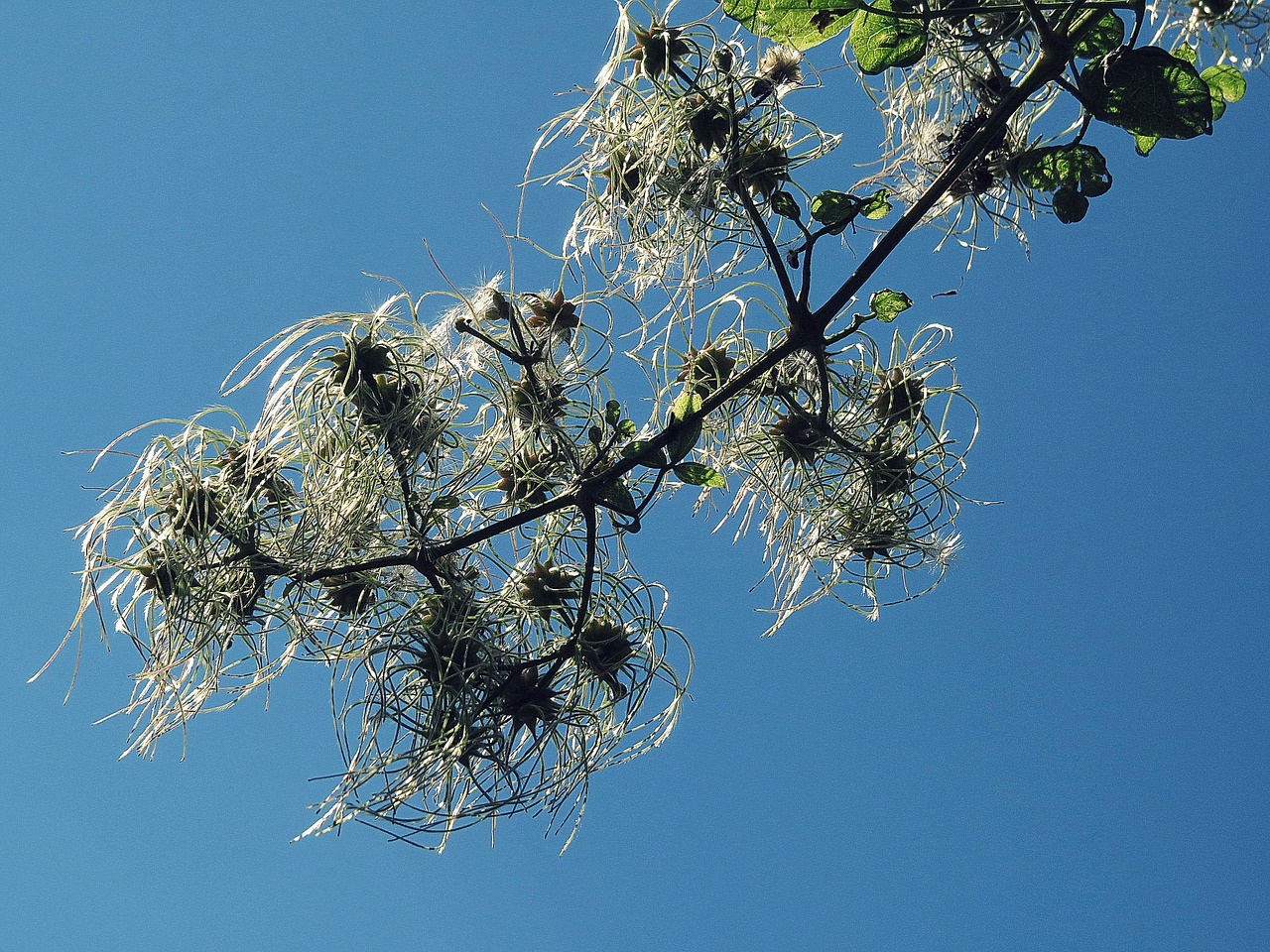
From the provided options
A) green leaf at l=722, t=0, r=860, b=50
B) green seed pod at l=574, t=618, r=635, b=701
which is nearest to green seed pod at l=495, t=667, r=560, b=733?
green seed pod at l=574, t=618, r=635, b=701

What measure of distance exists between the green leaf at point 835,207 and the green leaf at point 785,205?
2 centimetres

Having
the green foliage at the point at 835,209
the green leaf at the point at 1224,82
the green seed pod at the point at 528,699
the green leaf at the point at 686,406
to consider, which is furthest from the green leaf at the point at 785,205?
the green seed pod at the point at 528,699

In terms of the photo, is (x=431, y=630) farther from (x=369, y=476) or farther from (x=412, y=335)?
(x=412, y=335)

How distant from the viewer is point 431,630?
91 cm

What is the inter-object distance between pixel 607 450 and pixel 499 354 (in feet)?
0.38

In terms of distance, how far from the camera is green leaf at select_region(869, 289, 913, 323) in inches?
35.7

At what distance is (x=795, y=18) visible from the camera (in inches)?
31.0

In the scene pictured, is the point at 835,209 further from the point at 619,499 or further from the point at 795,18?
the point at 619,499

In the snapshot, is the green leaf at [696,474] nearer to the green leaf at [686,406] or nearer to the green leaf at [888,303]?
the green leaf at [686,406]

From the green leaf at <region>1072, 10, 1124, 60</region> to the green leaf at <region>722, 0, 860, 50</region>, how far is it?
0.16 m

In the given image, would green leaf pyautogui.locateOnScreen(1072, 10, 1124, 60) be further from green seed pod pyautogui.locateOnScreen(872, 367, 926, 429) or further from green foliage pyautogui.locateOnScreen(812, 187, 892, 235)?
green seed pod pyautogui.locateOnScreen(872, 367, 926, 429)

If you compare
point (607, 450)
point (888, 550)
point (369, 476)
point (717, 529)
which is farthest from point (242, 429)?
point (888, 550)

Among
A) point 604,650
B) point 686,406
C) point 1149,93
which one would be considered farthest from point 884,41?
point 604,650

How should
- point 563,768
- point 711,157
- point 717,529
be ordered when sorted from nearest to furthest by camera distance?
→ point 711,157 < point 563,768 < point 717,529
